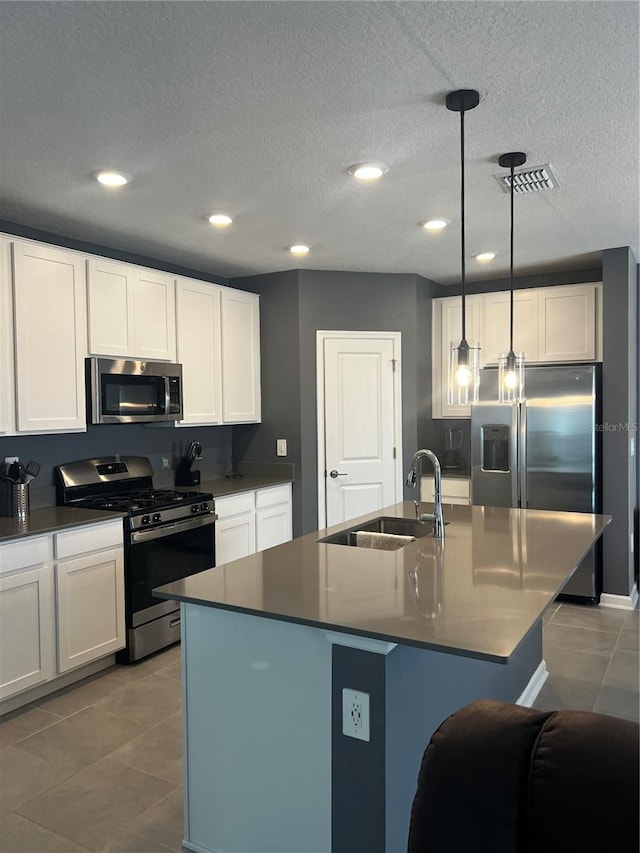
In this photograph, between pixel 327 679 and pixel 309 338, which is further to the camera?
pixel 309 338

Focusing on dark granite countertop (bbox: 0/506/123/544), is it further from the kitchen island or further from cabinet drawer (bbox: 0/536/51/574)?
the kitchen island

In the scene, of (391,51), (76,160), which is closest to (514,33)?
(391,51)

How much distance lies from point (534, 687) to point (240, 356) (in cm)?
302

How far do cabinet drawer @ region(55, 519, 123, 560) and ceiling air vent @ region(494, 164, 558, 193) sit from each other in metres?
2.63

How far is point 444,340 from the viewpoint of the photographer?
5.42 metres

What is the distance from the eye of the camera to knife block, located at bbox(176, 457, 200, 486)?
4.69 m

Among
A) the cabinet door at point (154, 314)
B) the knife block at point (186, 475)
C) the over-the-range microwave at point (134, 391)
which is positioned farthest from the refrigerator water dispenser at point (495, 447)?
the cabinet door at point (154, 314)

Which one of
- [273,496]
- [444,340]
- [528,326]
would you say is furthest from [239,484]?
[528,326]

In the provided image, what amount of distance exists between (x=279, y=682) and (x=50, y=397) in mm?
2260

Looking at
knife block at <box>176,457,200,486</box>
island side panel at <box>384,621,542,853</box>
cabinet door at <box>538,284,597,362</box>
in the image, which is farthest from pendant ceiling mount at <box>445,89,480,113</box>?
knife block at <box>176,457,200,486</box>

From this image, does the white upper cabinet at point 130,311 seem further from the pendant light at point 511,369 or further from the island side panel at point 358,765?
the island side panel at point 358,765

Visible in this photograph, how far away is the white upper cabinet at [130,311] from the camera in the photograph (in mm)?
3740

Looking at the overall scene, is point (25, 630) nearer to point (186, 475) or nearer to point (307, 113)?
point (186, 475)

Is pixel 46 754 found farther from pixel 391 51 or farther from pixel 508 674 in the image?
pixel 391 51
